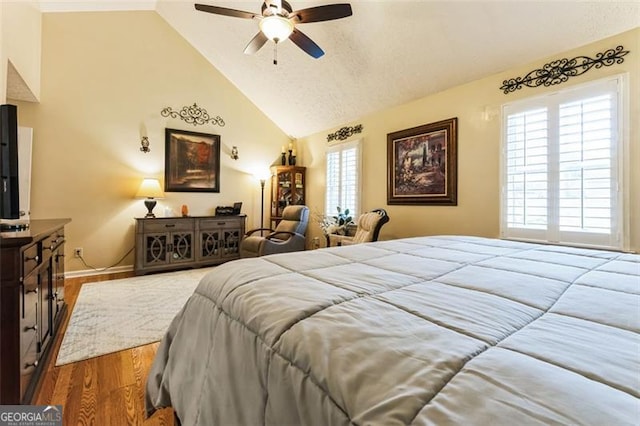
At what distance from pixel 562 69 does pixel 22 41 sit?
17.5ft

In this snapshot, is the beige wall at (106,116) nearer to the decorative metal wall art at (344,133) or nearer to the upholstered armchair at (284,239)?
the upholstered armchair at (284,239)

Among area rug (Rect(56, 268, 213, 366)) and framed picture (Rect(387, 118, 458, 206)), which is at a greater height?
framed picture (Rect(387, 118, 458, 206))

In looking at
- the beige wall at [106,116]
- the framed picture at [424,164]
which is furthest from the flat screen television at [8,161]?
the framed picture at [424,164]

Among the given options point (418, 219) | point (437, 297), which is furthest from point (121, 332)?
point (418, 219)

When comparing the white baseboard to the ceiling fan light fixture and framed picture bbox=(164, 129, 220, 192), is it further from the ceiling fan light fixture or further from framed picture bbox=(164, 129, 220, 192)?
the ceiling fan light fixture

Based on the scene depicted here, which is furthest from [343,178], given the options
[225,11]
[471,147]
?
[225,11]

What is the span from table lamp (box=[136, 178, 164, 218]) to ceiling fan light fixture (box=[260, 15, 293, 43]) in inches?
114

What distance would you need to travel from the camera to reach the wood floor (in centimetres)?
148

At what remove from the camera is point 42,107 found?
3869mm

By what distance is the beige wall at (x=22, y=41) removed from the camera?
254 centimetres

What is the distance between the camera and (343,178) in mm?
4871

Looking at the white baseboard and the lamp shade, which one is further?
the lamp shade

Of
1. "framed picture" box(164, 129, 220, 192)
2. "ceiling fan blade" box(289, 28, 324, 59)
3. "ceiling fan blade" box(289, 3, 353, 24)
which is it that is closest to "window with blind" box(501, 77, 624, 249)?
"ceiling fan blade" box(289, 3, 353, 24)

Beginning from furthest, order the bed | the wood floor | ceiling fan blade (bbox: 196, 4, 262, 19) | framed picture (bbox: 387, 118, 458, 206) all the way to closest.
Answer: framed picture (bbox: 387, 118, 458, 206), ceiling fan blade (bbox: 196, 4, 262, 19), the wood floor, the bed
